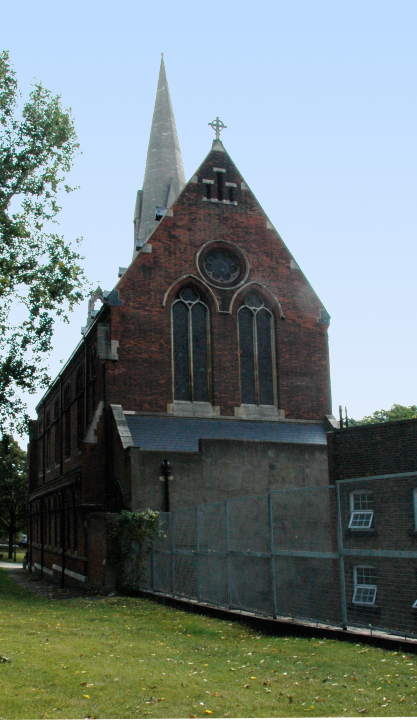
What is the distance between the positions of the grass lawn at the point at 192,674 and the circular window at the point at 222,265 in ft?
64.5

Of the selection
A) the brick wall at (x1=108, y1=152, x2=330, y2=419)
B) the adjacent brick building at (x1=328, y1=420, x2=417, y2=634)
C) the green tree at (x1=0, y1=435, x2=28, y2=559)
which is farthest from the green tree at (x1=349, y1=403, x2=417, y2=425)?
the adjacent brick building at (x1=328, y1=420, x2=417, y2=634)

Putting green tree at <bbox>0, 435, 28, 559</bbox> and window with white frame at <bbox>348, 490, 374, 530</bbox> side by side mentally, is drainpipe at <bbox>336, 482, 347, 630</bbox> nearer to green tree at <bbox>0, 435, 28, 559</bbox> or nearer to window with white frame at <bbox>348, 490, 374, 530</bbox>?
window with white frame at <bbox>348, 490, 374, 530</bbox>

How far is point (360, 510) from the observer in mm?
12484

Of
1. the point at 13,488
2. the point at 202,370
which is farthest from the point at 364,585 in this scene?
the point at 13,488

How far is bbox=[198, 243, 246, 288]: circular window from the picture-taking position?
3272 centimetres

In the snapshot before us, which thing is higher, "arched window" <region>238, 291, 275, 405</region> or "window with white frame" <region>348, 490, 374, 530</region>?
"arched window" <region>238, 291, 275, 405</region>

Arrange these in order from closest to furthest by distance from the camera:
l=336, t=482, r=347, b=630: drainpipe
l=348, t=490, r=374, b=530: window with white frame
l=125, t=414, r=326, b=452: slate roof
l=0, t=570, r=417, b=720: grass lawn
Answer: l=0, t=570, r=417, b=720: grass lawn → l=336, t=482, r=347, b=630: drainpipe → l=348, t=490, r=374, b=530: window with white frame → l=125, t=414, r=326, b=452: slate roof

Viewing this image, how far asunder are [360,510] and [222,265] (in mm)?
21716

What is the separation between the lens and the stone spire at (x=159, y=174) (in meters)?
41.9

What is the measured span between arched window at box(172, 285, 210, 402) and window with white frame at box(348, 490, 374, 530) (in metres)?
18.9

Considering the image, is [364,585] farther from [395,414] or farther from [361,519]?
[395,414]

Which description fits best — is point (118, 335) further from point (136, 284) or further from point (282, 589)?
point (282, 589)

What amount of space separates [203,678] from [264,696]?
1.23m

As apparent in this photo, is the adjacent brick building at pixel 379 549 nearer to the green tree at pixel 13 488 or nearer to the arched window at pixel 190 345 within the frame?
the arched window at pixel 190 345
